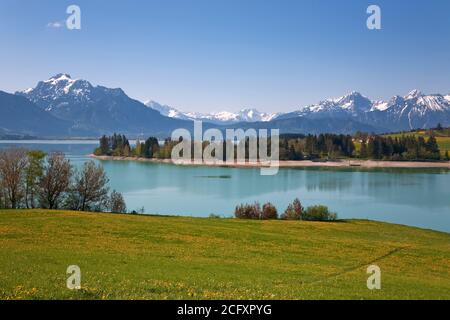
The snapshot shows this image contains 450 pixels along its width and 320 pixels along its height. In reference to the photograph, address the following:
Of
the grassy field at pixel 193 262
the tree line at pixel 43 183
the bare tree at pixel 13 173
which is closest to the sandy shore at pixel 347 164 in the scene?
the tree line at pixel 43 183

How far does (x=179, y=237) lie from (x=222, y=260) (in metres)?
Answer: 8.41

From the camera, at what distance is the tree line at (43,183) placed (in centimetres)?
5447

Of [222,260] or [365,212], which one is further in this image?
[365,212]

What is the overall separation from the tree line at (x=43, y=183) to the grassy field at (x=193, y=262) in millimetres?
16654

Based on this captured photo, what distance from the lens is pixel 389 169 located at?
16350 centimetres

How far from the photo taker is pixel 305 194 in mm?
94312

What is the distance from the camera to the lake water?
70.9m

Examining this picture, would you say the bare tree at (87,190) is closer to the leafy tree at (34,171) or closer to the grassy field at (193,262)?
the leafy tree at (34,171)

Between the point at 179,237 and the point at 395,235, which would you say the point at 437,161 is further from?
the point at 179,237

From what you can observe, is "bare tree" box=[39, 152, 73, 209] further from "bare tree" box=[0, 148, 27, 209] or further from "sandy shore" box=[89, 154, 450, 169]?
"sandy shore" box=[89, 154, 450, 169]

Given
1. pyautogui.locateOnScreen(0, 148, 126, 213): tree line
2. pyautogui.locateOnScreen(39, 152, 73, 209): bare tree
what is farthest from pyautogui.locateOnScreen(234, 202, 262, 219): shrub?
pyautogui.locateOnScreen(39, 152, 73, 209): bare tree

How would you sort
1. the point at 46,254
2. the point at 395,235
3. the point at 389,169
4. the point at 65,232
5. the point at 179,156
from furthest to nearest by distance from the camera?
the point at 179,156 → the point at 389,169 → the point at 395,235 → the point at 65,232 → the point at 46,254
